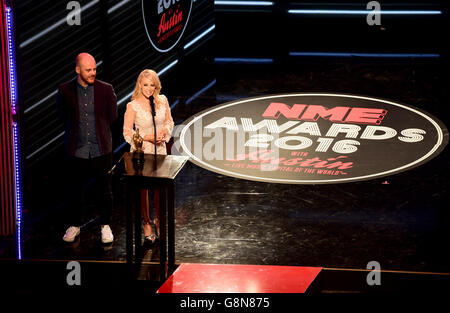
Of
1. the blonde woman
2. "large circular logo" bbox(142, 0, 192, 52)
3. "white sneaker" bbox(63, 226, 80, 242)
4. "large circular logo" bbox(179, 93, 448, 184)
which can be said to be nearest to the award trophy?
the blonde woman

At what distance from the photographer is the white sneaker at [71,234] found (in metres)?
6.80

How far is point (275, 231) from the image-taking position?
699cm

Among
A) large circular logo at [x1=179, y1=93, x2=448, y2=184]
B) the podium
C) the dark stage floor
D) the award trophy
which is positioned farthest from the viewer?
large circular logo at [x1=179, y1=93, x2=448, y2=184]

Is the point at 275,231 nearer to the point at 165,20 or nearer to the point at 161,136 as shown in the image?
the point at 161,136

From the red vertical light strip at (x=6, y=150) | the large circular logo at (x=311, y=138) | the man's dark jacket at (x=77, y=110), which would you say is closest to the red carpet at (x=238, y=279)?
the man's dark jacket at (x=77, y=110)

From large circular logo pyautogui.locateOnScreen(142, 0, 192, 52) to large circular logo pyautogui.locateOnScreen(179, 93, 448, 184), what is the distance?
1028 millimetres

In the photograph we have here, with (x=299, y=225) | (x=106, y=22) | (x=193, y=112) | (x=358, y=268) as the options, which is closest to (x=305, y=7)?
(x=193, y=112)

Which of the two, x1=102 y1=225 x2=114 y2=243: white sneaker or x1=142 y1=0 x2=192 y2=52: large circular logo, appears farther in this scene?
x1=142 y1=0 x2=192 y2=52: large circular logo

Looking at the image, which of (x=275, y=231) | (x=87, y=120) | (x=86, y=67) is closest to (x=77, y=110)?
(x=87, y=120)

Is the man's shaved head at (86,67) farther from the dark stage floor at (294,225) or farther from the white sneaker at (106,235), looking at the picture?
the dark stage floor at (294,225)

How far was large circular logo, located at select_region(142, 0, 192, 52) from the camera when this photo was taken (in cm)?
940

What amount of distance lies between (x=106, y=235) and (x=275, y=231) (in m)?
1.46

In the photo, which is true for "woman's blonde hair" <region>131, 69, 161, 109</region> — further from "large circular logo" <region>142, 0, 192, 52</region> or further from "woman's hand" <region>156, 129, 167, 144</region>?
"large circular logo" <region>142, 0, 192, 52</region>

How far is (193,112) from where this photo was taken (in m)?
10.0
